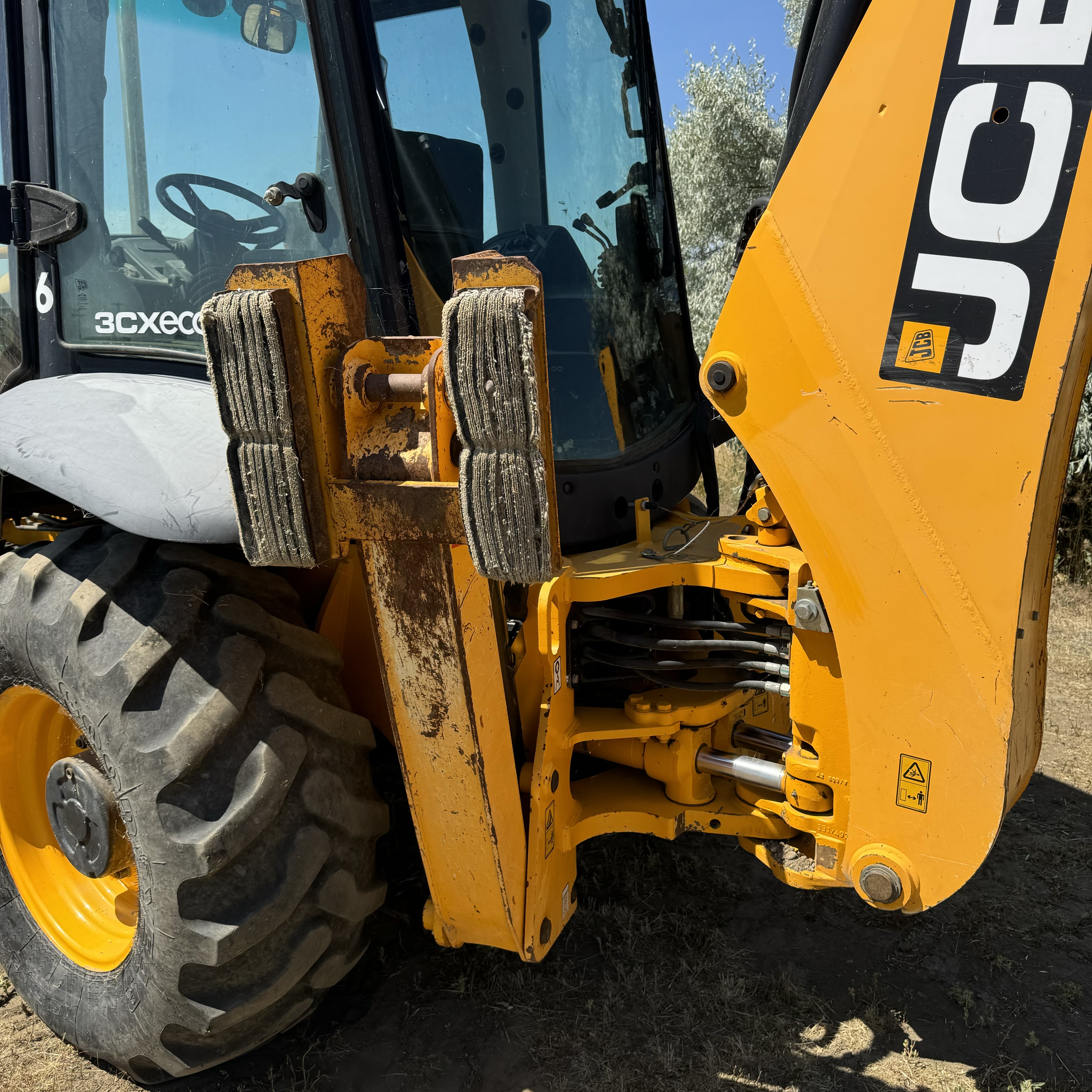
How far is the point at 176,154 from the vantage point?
2105mm

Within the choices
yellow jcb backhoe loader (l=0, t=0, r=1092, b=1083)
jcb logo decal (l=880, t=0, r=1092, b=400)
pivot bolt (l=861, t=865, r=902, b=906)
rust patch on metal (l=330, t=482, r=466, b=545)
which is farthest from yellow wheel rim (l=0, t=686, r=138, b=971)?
jcb logo decal (l=880, t=0, r=1092, b=400)

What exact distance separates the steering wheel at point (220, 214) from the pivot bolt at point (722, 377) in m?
0.94

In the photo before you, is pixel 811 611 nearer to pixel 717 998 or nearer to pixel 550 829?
pixel 550 829

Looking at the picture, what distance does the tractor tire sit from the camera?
187cm

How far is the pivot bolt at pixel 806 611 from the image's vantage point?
183 centimetres

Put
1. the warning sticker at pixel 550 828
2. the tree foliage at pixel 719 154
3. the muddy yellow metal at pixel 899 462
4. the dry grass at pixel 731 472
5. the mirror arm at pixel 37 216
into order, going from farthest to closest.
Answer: the tree foliage at pixel 719 154
the dry grass at pixel 731 472
the mirror arm at pixel 37 216
the warning sticker at pixel 550 828
the muddy yellow metal at pixel 899 462

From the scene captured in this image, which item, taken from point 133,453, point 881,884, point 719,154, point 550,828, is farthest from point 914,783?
point 719,154

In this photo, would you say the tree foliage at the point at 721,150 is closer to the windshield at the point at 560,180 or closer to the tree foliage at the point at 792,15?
the tree foliage at the point at 792,15

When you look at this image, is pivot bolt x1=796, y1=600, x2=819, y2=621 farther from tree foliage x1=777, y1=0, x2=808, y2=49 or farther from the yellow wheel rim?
tree foliage x1=777, y1=0, x2=808, y2=49

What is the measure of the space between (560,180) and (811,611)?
3.88ft

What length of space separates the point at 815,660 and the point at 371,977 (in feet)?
5.15

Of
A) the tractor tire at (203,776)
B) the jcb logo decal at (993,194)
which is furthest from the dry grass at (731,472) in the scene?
the jcb logo decal at (993,194)

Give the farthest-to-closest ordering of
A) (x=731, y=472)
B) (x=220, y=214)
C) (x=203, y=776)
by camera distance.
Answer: (x=731, y=472) < (x=220, y=214) < (x=203, y=776)

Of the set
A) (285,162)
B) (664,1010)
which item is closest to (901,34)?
(285,162)
